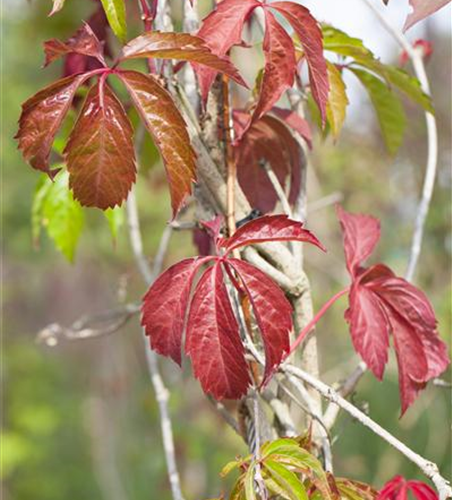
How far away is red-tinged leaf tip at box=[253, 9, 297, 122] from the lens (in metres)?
0.68

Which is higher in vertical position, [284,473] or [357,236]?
[357,236]

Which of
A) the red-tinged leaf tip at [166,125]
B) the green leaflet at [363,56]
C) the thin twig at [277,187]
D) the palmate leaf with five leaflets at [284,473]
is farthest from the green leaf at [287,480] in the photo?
the green leaflet at [363,56]

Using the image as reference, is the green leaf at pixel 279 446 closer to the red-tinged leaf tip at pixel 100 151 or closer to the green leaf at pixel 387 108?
the red-tinged leaf tip at pixel 100 151

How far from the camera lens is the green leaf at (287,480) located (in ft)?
2.04

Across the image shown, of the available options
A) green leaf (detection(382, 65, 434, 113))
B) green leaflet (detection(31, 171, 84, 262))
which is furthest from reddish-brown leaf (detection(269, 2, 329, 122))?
green leaflet (detection(31, 171, 84, 262))

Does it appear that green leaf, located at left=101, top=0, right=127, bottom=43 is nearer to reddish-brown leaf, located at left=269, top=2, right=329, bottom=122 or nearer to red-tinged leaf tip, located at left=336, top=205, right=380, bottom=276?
reddish-brown leaf, located at left=269, top=2, right=329, bottom=122

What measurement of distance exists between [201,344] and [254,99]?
0.34 meters

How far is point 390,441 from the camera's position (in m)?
0.65

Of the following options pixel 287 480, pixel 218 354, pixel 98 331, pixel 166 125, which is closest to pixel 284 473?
pixel 287 480

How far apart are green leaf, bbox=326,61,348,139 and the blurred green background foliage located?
609 mm

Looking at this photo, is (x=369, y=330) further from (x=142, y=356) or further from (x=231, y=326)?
(x=142, y=356)

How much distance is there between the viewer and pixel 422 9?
1.93 ft

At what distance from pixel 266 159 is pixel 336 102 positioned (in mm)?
133

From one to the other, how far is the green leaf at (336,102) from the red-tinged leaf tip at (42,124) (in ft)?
1.00
